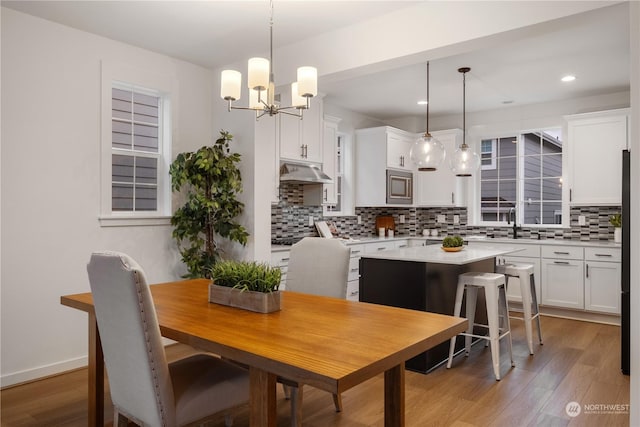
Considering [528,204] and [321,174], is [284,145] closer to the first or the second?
[321,174]

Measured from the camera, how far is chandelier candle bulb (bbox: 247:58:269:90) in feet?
6.96

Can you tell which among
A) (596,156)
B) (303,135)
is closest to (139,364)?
(303,135)

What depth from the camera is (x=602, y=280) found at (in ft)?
15.9

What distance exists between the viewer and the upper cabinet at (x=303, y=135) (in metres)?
4.70

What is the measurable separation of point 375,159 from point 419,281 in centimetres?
286

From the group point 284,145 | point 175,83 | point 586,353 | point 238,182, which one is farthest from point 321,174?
point 586,353

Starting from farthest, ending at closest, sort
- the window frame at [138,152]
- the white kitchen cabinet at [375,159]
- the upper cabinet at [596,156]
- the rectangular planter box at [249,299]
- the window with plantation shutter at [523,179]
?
the white kitchen cabinet at [375,159], the window with plantation shutter at [523,179], the upper cabinet at [596,156], the window frame at [138,152], the rectangular planter box at [249,299]

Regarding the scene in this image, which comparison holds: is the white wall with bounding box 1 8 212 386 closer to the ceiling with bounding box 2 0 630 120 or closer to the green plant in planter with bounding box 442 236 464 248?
the ceiling with bounding box 2 0 630 120

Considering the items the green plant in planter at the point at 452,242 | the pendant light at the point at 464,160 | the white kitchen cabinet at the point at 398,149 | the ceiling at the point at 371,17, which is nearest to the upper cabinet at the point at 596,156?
the ceiling at the point at 371,17

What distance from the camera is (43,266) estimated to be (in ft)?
10.7

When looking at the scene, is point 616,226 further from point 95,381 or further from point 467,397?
point 95,381

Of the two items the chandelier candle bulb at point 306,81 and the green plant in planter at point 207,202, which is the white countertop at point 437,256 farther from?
the chandelier candle bulb at point 306,81

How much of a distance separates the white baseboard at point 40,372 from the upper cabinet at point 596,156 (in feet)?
17.2

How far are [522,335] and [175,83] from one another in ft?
13.3
